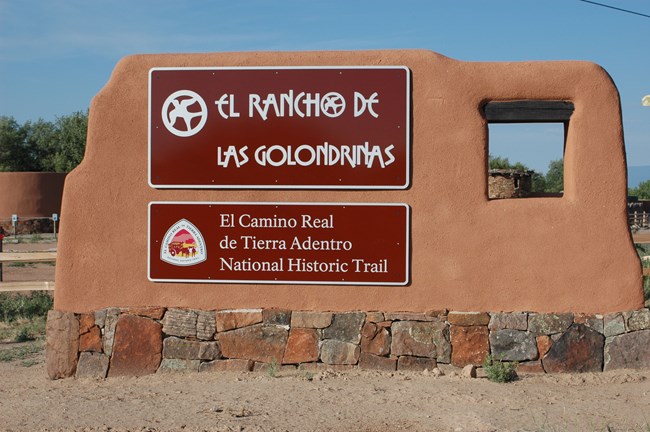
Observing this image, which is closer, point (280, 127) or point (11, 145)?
point (280, 127)

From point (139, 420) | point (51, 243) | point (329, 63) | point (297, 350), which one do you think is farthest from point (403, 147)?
point (51, 243)

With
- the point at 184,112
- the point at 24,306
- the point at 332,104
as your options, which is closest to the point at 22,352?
the point at 24,306

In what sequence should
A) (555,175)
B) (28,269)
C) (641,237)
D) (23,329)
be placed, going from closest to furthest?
(23,329) → (28,269) → (641,237) → (555,175)

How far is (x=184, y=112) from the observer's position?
333 inches

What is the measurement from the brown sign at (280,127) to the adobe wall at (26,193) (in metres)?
26.0

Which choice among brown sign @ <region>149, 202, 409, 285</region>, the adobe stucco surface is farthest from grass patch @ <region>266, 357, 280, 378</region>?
brown sign @ <region>149, 202, 409, 285</region>

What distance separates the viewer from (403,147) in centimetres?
820

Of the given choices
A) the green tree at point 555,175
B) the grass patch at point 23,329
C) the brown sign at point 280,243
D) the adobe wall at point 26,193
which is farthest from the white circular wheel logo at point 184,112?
the green tree at point 555,175

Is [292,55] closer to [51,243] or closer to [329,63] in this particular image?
[329,63]

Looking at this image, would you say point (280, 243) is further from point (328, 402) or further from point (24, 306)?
point (24, 306)

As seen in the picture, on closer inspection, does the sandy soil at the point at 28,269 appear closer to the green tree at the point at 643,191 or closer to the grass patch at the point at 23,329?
the grass patch at the point at 23,329

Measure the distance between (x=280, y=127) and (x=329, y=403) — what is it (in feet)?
9.46

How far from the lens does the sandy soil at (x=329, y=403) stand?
264 inches

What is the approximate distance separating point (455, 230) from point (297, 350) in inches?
80.4
